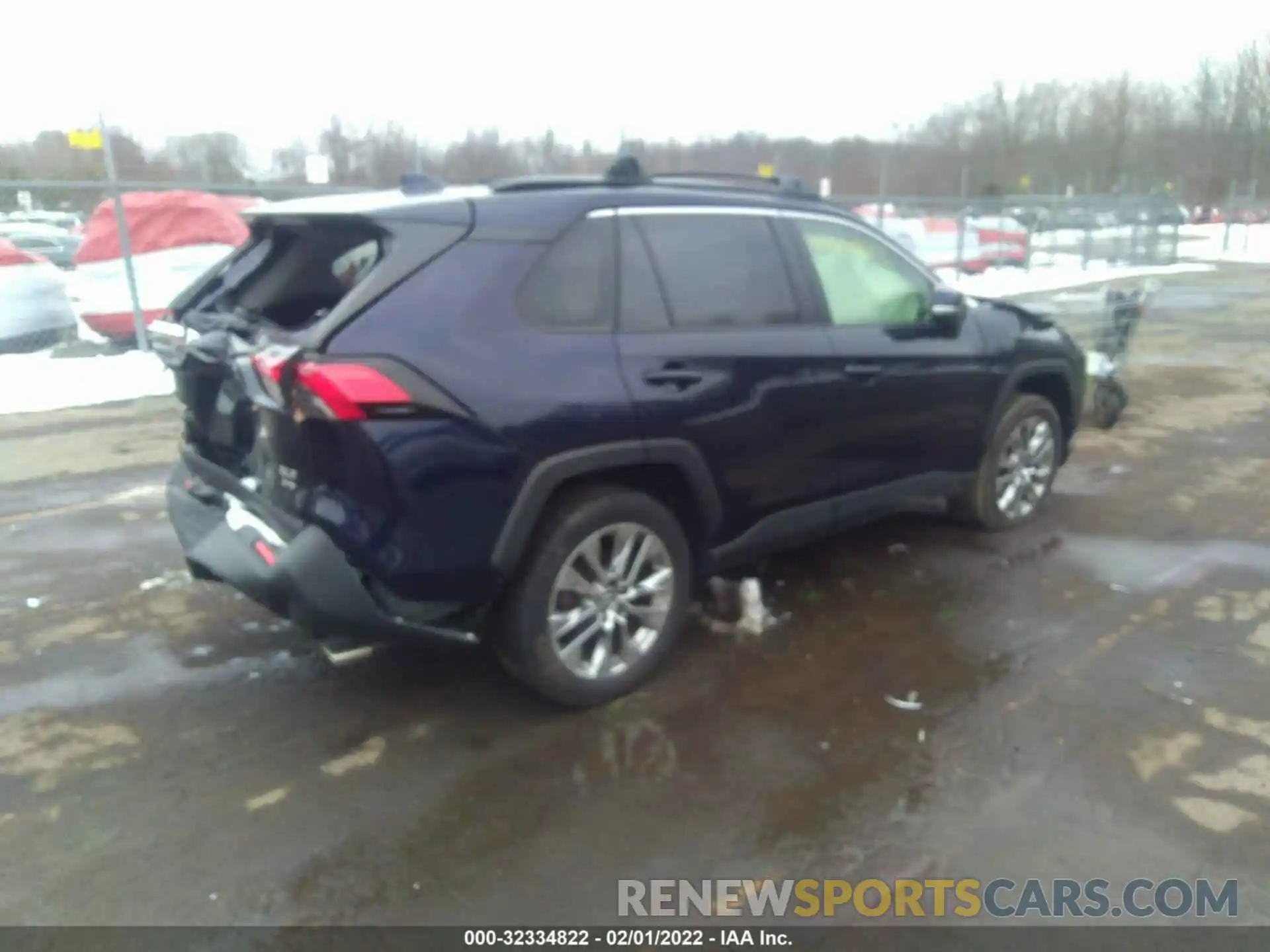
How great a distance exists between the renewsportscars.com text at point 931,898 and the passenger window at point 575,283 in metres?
1.84

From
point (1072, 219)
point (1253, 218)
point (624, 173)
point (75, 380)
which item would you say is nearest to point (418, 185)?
point (624, 173)

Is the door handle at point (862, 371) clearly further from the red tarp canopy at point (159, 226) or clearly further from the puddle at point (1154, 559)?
the red tarp canopy at point (159, 226)

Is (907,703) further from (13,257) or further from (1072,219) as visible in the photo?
(1072,219)

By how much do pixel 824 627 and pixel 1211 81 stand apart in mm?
46102

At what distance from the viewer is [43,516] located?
6.14 meters

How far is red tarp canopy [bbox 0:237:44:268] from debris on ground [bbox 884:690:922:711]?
12.2 metres

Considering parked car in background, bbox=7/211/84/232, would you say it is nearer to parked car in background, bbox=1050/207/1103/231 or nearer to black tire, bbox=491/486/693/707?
parked car in background, bbox=1050/207/1103/231

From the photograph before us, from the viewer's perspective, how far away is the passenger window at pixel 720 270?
153 inches

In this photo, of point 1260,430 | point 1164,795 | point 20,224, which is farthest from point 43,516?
point 20,224

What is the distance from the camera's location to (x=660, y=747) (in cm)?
358

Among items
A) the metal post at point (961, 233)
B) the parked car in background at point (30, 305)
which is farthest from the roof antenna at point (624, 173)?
the metal post at point (961, 233)

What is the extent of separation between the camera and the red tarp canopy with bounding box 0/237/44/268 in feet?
39.6

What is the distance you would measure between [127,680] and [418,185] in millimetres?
→ 2284

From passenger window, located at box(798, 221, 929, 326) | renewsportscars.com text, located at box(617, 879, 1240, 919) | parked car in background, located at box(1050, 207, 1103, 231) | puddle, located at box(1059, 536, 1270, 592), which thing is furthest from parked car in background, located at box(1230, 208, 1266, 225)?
renewsportscars.com text, located at box(617, 879, 1240, 919)
